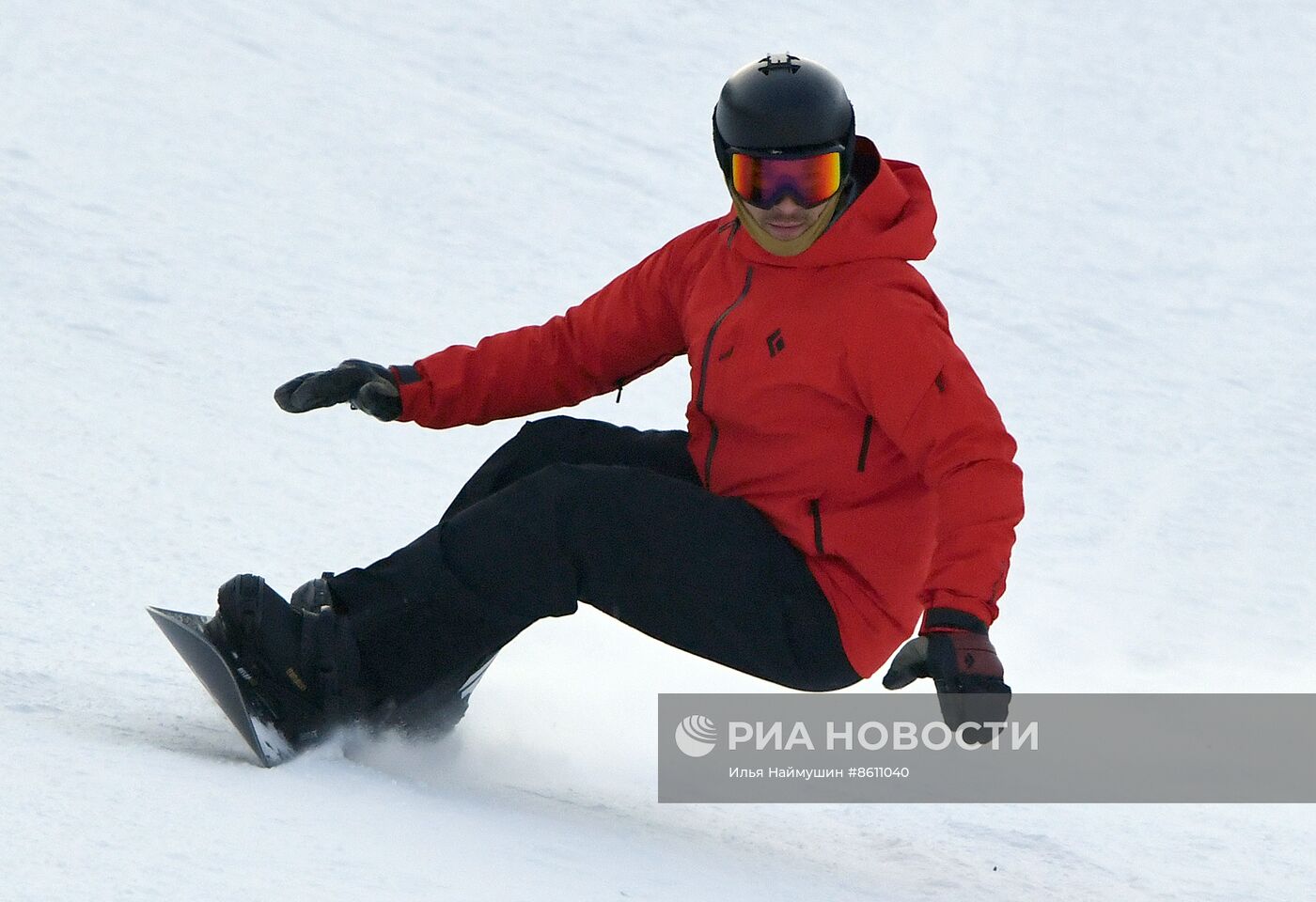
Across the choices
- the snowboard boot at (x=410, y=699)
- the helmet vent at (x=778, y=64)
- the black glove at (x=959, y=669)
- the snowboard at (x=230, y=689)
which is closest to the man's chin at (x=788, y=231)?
the helmet vent at (x=778, y=64)

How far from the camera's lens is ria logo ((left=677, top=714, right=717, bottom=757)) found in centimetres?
328

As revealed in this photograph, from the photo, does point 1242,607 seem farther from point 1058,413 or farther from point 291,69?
point 291,69

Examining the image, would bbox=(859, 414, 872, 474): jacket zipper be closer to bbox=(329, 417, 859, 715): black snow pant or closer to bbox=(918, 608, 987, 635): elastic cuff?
bbox=(329, 417, 859, 715): black snow pant

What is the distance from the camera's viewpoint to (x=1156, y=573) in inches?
207

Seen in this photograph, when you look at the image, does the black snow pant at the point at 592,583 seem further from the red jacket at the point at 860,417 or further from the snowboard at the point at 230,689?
the snowboard at the point at 230,689

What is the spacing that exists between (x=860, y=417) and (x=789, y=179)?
0.42 m

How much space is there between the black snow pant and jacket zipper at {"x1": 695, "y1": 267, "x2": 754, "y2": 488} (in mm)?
185

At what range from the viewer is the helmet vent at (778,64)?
2.86 metres

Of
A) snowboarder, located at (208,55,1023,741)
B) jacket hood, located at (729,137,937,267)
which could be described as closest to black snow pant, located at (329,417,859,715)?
snowboarder, located at (208,55,1023,741)

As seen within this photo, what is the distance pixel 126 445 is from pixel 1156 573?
123 inches

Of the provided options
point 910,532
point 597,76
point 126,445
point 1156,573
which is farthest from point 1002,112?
point 910,532

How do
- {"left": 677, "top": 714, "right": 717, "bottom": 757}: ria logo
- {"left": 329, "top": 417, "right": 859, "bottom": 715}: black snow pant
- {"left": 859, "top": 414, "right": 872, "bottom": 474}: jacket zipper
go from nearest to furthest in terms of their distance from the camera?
1. {"left": 329, "top": 417, "right": 859, "bottom": 715}: black snow pant
2. {"left": 859, "top": 414, "right": 872, "bottom": 474}: jacket zipper
3. {"left": 677, "top": 714, "right": 717, "bottom": 757}: ria logo

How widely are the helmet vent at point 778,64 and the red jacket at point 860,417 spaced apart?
0.77 ft

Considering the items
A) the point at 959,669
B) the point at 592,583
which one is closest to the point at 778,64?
the point at 592,583
